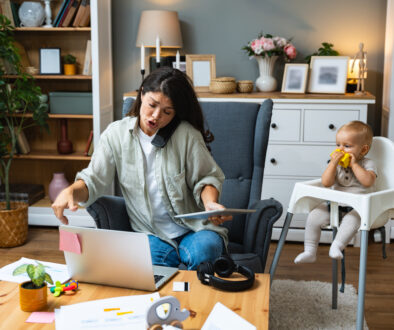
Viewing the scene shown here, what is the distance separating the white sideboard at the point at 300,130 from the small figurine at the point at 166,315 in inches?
83.6

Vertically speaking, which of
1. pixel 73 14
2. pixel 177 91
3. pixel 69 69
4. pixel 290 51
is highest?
pixel 73 14

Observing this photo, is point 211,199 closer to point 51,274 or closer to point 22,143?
point 51,274

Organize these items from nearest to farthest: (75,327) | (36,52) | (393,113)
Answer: (75,327), (393,113), (36,52)

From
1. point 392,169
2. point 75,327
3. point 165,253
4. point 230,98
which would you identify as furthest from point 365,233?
point 230,98

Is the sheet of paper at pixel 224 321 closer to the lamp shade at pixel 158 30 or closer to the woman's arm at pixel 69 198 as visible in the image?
the woman's arm at pixel 69 198

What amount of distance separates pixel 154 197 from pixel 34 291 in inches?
Result: 27.8

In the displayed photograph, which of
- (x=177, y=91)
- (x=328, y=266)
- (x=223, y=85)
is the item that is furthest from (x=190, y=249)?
(x=223, y=85)

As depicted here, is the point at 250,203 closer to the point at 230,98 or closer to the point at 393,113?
the point at 230,98

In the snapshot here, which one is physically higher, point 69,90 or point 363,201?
point 69,90

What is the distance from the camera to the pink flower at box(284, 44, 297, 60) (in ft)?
11.6

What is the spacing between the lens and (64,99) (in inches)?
146

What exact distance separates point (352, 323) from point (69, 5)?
2605mm

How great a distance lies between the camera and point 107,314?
56.6 inches

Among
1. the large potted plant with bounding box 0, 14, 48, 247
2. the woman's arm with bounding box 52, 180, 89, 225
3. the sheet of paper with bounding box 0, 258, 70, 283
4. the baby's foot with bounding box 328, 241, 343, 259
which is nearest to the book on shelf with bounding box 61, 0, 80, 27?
the large potted plant with bounding box 0, 14, 48, 247
